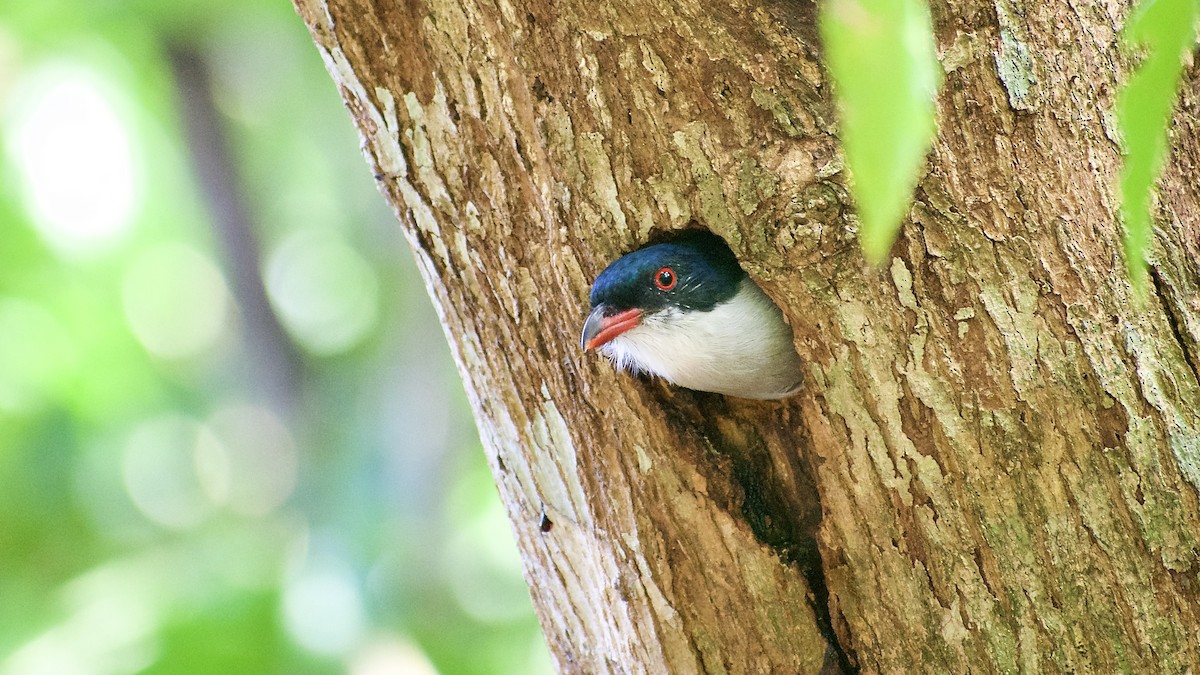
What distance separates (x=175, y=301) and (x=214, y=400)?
0.96 m

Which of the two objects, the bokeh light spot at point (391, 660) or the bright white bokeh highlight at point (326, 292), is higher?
the bright white bokeh highlight at point (326, 292)

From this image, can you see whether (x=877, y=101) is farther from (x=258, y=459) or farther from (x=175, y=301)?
(x=175, y=301)

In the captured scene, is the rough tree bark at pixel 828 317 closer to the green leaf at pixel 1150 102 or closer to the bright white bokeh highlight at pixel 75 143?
the green leaf at pixel 1150 102

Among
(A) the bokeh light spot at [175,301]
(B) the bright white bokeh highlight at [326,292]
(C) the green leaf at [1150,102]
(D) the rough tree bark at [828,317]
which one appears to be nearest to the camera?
(C) the green leaf at [1150,102]

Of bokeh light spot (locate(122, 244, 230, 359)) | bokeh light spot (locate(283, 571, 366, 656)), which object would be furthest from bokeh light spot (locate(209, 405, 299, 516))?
bokeh light spot (locate(283, 571, 366, 656))

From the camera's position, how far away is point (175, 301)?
9.69 m

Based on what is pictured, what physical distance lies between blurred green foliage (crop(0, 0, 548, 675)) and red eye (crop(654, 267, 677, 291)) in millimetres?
4680

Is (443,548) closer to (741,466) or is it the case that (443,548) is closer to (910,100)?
(741,466)

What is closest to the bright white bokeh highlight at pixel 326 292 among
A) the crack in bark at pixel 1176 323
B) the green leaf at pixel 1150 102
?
the crack in bark at pixel 1176 323

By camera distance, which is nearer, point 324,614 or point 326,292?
point 324,614

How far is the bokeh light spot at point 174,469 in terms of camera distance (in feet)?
29.9

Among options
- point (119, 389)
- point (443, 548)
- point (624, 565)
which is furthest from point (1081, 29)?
point (119, 389)

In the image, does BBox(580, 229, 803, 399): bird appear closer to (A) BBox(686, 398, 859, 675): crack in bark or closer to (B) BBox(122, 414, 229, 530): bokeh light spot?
(A) BBox(686, 398, 859, 675): crack in bark

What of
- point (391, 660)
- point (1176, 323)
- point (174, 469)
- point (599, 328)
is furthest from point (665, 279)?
point (174, 469)
